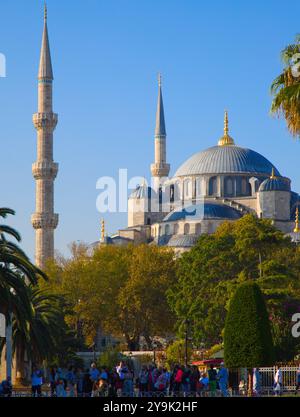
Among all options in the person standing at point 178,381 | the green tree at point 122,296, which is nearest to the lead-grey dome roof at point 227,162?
the green tree at point 122,296

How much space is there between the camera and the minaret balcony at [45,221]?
78875mm

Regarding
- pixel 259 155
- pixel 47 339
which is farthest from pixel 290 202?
pixel 47 339

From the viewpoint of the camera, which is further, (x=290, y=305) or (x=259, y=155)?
(x=259, y=155)

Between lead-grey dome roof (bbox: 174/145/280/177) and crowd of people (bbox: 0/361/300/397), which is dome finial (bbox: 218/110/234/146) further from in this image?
crowd of people (bbox: 0/361/300/397)

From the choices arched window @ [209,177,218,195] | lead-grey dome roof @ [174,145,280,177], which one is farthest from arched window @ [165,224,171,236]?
lead-grey dome roof @ [174,145,280,177]

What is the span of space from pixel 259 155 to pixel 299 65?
77984mm

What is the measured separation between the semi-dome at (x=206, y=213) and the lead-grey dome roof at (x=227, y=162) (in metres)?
5.40

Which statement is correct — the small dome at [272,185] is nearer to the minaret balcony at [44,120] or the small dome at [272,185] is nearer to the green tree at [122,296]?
the minaret balcony at [44,120]

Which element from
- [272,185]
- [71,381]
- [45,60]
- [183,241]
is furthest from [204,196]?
[71,381]

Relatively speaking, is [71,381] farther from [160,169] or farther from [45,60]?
[160,169]
